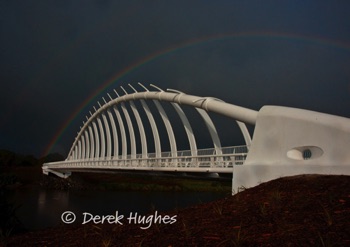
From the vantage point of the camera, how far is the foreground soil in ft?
15.5

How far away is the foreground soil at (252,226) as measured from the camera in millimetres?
4738

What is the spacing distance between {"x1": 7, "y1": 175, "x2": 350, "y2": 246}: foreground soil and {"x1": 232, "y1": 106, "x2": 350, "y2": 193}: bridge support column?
1658 millimetres

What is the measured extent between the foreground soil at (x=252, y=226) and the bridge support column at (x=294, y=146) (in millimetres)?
1658

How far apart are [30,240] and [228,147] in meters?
10.9

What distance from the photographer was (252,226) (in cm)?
535

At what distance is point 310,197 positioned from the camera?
6.51 metres

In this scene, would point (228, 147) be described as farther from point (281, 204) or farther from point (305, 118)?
point (281, 204)

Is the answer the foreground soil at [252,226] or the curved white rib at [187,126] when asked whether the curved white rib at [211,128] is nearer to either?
the curved white rib at [187,126]

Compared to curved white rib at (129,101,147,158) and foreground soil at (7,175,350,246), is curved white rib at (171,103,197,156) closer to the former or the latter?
curved white rib at (129,101,147,158)

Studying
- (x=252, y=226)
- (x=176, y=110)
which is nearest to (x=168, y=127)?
(x=176, y=110)

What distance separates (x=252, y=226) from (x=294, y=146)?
5494 mm

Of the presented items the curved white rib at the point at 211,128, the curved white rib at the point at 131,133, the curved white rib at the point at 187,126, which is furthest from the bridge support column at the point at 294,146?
the curved white rib at the point at 131,133

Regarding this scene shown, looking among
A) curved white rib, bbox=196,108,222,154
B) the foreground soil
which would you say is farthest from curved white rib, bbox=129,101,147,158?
the foreground soil

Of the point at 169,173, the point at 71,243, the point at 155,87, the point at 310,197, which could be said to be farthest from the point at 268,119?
the point at 155,87
